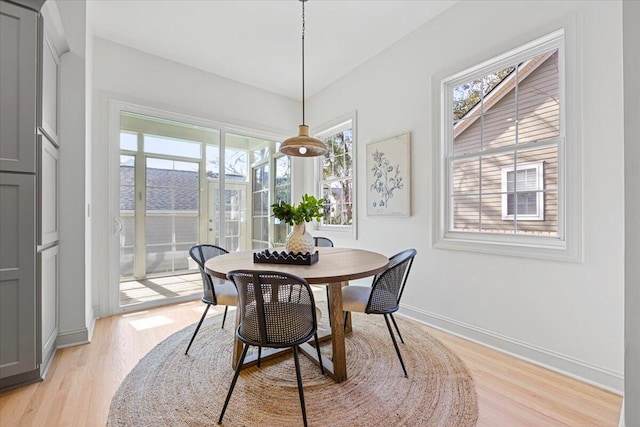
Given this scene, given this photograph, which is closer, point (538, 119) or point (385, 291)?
point (385, 291)

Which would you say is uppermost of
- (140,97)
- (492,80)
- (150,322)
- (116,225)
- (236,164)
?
(140,97)

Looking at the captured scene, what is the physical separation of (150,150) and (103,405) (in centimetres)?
271

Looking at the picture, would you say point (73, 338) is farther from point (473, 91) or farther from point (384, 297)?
point (473, 91)

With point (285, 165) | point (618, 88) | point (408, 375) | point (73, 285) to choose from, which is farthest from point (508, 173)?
point (73, 285)

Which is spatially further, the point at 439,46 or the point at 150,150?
the point at 150,150

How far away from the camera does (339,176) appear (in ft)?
13.3

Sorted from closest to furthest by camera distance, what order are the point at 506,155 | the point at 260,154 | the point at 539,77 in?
the point at 539,77 → the point at 506,155 → the point at 260,154

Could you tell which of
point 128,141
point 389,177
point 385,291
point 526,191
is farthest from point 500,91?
point 128,141

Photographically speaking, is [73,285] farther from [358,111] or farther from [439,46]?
[439,46]

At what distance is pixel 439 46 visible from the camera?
2.68 metres

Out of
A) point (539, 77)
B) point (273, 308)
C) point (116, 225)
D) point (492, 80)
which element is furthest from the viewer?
point (116, 225)

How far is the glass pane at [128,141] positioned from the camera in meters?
3.20

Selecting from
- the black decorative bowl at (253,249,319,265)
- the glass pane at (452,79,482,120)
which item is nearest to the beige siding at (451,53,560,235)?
the glass pane at (452,79,482,120)

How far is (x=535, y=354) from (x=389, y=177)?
197 cm
